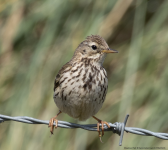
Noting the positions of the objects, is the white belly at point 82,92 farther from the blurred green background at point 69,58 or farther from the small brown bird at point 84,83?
the blurred green background at point 69,58

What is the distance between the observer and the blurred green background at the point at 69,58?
231 inches

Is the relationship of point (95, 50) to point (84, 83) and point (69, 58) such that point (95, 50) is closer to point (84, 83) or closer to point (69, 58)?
point (84, 83)

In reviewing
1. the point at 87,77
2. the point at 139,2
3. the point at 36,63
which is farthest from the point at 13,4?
the point at 87,77

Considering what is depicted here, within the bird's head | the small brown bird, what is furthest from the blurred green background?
the bird's head

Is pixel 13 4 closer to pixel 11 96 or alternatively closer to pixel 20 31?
pixel 20 31

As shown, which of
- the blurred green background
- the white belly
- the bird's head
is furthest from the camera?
the blurred green background

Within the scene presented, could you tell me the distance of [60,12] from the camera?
21.9ft

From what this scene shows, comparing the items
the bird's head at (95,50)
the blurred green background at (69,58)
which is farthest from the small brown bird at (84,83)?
the blurred green background at (69,58)

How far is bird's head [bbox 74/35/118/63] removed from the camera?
16.4 ft

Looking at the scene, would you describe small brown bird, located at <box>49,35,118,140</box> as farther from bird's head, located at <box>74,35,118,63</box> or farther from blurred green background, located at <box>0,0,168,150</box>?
blurred green background, located at <box>0,0,168,150</box>

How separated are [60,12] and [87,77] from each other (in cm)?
249

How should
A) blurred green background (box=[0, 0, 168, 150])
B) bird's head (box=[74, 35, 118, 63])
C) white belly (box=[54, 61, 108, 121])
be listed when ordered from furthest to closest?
blurred green background (box=[0, 0, 168, 150]) < bird's head (box=[74, 35, 118, 63]) < white belly (box=[54, 61, 108, 121])

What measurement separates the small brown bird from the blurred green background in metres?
1.08

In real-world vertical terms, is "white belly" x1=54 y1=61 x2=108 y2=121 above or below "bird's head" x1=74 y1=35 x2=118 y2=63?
below
